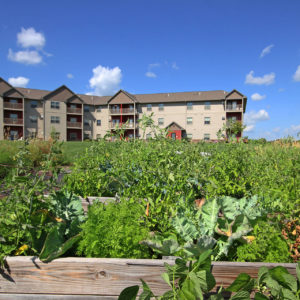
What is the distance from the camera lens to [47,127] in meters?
35.4

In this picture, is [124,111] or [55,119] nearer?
[55,119]

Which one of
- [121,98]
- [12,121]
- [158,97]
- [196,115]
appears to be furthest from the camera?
[158,97]

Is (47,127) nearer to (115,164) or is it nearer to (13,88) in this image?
(13,88)

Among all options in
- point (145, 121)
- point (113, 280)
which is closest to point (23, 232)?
point (113, 280)

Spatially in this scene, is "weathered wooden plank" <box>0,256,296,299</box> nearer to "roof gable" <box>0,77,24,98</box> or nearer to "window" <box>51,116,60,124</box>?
"window" <box>51,116,60,124</box>

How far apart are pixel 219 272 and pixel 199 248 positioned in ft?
0.59

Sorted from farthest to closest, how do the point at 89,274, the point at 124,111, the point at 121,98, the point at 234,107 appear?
1. the point at 124,111
2. the point at 121,98
3. the point at 234,107
4. the point at 89,274

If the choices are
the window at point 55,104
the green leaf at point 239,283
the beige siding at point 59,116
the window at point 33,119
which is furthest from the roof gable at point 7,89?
the green leaf at point 239,283

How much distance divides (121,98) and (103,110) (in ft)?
14.0

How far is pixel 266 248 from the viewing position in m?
1.60

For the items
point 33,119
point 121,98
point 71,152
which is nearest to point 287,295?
point 71,152

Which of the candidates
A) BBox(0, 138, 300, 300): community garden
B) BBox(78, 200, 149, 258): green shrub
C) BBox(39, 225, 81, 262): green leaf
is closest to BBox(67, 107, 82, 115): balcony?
BBox(0, 138, 300, 300): community garden

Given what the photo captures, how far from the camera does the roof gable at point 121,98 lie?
3771cm

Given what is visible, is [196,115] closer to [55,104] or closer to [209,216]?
[55,104]
